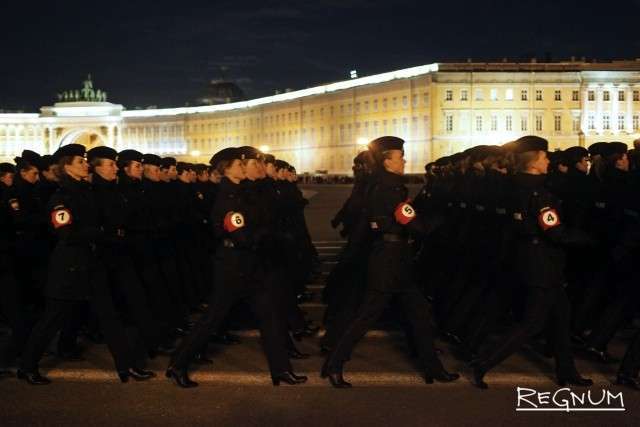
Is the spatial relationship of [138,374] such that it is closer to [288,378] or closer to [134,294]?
[134,294]

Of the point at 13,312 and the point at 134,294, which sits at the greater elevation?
the point at 134,294

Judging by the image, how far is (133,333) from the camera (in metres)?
9.30

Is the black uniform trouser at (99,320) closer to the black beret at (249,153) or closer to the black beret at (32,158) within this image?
the black beret at (249,153)

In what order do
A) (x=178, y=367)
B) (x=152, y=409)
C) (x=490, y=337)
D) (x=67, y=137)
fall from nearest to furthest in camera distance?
(x=152, y=409)
(x=178, y=367)
(x=490, y=337)
(x=67, y=137)

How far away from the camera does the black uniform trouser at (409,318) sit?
273 inches

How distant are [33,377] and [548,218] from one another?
4509mm

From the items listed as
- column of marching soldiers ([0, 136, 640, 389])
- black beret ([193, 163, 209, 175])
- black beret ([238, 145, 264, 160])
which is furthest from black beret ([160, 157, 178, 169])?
black beret ([238, 145, 264, 160])

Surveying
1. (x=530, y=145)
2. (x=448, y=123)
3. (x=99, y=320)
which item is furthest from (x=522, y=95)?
(x=99, y=320)

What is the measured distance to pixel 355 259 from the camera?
7496 millimetres

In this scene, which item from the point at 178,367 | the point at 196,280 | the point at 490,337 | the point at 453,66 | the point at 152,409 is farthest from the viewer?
the point at 453,66

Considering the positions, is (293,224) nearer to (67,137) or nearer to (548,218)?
(548,218)

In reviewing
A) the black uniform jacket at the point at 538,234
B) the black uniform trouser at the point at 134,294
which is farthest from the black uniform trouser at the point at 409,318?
the black uniform trouser at the point at 134,294

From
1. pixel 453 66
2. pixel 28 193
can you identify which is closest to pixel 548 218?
pixel 28 193

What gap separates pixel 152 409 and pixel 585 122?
305ft
